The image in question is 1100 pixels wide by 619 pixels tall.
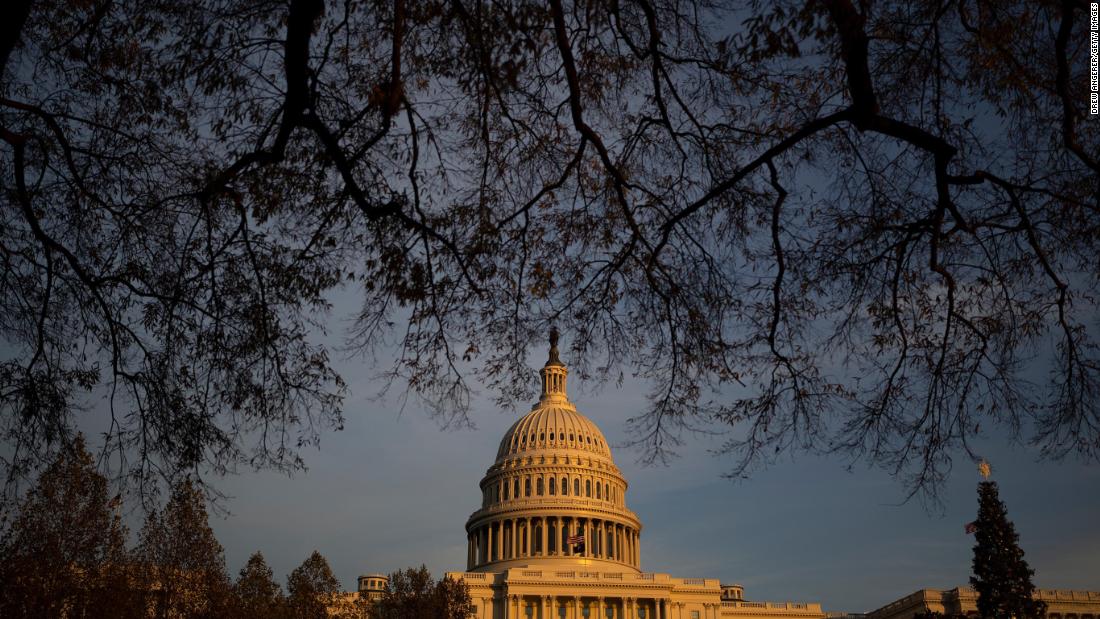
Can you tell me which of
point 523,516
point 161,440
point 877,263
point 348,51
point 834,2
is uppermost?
point 523,516

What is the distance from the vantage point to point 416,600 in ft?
224

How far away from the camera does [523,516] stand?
429ft

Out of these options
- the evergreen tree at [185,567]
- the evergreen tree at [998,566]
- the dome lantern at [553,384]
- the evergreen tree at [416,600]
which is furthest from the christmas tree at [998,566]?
the dome lantern at [553,384]

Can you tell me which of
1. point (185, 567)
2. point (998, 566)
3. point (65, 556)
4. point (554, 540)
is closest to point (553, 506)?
point (554, 540)

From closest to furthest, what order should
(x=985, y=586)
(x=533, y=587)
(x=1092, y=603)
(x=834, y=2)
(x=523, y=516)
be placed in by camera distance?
(x=834, y=2) → (x=985, y=586) → (x=1092, y=603) → (x=533, y=587) → (x=523, y=516)

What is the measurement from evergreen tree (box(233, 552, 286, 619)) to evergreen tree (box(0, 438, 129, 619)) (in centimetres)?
779

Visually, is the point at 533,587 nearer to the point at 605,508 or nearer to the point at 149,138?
the point at 605,508

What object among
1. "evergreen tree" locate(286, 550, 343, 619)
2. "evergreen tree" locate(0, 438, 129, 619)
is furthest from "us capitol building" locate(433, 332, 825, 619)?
"evergreen tree" locate(0, 438, 129, 619)

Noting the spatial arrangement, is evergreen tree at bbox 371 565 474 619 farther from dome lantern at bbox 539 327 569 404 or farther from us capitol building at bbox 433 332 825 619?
dome lantern at bbox 539 327 569 404

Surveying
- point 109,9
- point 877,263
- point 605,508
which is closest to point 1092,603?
point 605,508

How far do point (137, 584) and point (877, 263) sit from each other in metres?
37.2

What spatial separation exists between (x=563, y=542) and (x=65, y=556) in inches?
3720

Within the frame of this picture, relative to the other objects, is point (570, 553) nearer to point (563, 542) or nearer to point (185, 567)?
point (563, 542)

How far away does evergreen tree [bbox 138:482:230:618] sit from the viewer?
44.4 meters
